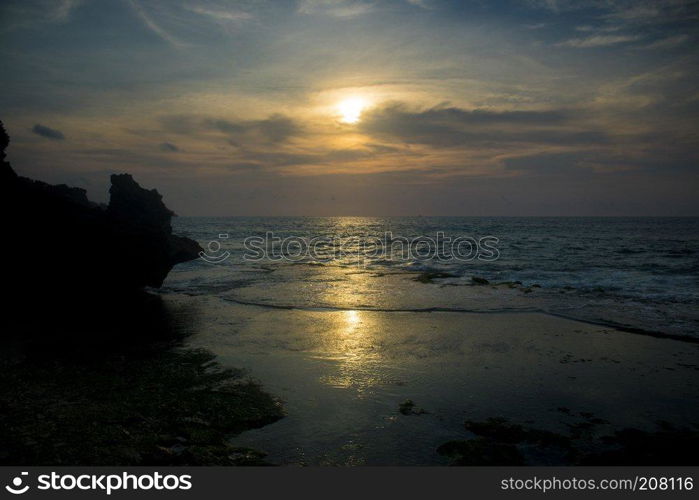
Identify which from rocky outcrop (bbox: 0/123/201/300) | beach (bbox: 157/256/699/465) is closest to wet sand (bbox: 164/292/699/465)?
beach (bbox: 157/256/699/465)

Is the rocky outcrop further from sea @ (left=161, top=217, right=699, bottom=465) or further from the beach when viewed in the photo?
the beach

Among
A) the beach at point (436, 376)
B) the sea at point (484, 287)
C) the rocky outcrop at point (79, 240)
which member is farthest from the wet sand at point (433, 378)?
Result: the rocky outcrop at point (79, 240)

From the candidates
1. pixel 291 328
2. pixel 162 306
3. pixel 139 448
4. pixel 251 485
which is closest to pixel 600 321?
pixel 291 328

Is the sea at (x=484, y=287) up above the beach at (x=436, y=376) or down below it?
above

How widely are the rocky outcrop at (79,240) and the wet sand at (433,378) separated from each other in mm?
6631

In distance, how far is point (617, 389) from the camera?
28.9 ft

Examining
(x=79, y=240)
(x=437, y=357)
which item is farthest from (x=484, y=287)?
(x=79, y=240)

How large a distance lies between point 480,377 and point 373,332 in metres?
4.80

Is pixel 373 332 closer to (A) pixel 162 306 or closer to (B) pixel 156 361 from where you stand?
→ (B) pixel 156 361

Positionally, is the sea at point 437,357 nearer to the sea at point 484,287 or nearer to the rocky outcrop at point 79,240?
the sea at point 484,287

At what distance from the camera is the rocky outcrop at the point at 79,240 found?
1642 cm

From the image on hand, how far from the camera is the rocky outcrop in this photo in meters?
16.4

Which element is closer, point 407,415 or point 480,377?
point 407,415

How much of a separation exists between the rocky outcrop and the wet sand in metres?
6.63
